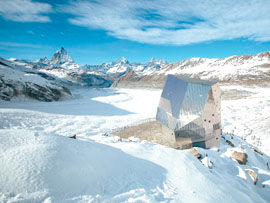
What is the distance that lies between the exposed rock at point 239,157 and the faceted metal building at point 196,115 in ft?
7.57

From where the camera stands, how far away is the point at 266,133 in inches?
757

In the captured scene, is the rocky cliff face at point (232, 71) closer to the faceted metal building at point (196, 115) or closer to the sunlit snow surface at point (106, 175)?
the faceted metal building at point (196, 115)

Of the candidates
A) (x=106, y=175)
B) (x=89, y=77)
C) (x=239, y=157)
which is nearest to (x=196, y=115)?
(x=239, y=157)

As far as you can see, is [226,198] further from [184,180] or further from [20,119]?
[20,119]

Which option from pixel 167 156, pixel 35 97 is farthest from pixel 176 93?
pixel 35 97

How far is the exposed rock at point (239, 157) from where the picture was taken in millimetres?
9734

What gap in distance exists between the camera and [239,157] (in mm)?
10070

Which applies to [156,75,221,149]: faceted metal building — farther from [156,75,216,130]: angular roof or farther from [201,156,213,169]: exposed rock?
[201,156,213,169]: exposed rock

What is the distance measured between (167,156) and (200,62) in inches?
7959

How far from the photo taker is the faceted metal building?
12.0 meters

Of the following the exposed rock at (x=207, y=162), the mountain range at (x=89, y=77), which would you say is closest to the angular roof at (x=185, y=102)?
the exposed rock at (x=207, y=162)

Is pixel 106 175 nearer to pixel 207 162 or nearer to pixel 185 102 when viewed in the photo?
pixel 207 162

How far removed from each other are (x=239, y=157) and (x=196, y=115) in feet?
13.6

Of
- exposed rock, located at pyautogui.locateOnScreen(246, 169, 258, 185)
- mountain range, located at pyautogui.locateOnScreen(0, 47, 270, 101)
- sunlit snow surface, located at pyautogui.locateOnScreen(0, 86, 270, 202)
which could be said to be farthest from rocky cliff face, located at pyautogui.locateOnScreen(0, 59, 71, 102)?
exposed rock, located at pyautogui.locateOnScreen(246, 169, 258, 185)
